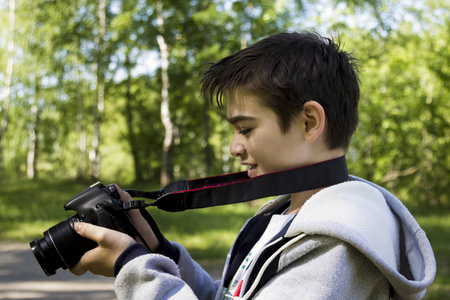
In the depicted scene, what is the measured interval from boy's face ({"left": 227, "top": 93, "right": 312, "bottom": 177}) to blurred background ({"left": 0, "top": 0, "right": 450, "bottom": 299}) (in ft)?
12.7

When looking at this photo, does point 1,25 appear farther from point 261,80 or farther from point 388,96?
point 261,80

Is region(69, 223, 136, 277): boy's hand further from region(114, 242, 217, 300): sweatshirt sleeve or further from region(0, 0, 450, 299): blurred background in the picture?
region(0, 0, 450, 299): blurred background

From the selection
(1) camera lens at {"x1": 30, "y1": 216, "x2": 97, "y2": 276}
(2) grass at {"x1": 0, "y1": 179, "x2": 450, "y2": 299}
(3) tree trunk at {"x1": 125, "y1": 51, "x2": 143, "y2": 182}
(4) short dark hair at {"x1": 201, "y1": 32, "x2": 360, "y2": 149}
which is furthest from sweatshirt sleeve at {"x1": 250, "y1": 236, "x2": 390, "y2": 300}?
(3) tree trunk at {"x1": 125, "y1": 51, "x2": 143, "y2": 182}

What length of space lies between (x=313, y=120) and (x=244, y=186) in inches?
10.6

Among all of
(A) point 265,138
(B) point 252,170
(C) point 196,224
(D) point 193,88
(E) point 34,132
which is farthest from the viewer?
(E) point 34,132

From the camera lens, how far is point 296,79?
4.38 feet

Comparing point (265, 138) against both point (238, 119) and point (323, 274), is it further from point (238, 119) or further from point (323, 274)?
point (323, 274)

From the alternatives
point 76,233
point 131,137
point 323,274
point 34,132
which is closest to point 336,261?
point 323,274

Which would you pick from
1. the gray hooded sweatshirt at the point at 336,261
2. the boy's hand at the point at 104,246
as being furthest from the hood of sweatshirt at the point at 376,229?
the boy's hand at the point at 104,246

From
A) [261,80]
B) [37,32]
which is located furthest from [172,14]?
[261,80]

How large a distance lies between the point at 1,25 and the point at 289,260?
85.1 feet

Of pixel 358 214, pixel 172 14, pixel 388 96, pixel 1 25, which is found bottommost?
pixel 388 96

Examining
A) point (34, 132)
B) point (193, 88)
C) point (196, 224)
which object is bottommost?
Answer: point (196, 224)

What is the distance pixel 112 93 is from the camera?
2238cm
